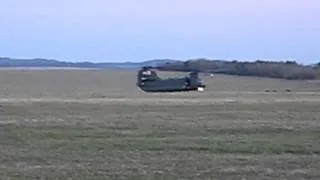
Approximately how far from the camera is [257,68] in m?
119

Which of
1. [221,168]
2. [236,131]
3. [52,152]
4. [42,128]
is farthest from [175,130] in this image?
[221,168]

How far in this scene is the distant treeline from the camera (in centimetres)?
10788

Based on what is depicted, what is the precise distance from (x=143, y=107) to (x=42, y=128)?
14181mm

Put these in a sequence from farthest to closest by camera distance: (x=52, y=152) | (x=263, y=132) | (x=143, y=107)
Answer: (x=143, y=107)
(x=263, y=132)
(x=52, y=152)

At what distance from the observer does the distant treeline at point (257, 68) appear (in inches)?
4247

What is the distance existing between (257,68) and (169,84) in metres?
48.4

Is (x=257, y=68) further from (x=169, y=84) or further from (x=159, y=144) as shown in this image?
(x=159, y=144)

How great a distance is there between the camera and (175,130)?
26922 mm

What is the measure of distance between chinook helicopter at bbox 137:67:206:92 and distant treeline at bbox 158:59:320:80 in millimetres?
31549

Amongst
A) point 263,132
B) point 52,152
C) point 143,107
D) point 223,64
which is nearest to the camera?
point 52,152

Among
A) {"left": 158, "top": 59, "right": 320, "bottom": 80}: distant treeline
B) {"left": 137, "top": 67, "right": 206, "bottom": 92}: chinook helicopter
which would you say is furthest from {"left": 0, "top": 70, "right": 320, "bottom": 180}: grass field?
{"left": 158, "top": 59, "right": 320, "bottom": 80}: distant treeline

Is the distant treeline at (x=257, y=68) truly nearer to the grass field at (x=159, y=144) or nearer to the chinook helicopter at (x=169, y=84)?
the chinook helicopter at (x=169, y=84)

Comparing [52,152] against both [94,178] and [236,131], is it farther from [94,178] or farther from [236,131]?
[236,131]

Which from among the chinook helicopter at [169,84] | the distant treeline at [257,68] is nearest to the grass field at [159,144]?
the chinook helicopter at [169,84]
